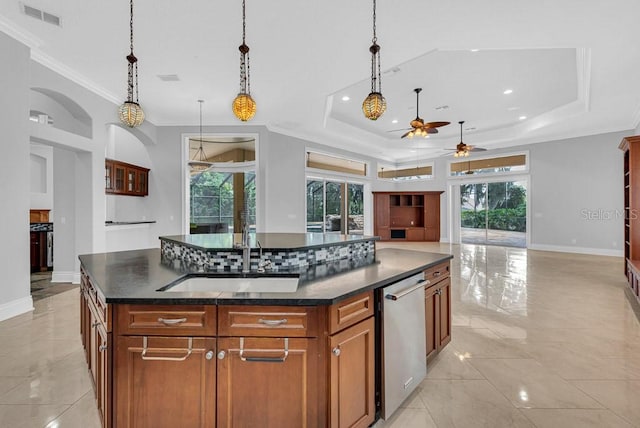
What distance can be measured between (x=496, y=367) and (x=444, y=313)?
547 millimetres

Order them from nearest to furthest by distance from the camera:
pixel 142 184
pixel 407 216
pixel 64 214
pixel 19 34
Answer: pixel 19 34, pixel 64 214, pixel 142 184, pixel 407 216

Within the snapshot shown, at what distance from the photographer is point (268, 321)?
4.54ft

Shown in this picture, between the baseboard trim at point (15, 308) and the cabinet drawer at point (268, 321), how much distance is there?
3.74 m

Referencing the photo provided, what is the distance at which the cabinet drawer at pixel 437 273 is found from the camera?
225cm

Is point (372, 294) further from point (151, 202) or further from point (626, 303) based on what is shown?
point (151, 202)

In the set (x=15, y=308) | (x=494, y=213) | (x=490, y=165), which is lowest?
(x=15, y=308)

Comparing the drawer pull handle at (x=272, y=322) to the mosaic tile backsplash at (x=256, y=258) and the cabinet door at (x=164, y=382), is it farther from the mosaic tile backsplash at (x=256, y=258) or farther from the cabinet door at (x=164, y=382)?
the mosaic tile backsplash at (x=256, y=258)

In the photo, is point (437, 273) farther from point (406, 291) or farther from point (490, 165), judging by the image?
point (490, 165)

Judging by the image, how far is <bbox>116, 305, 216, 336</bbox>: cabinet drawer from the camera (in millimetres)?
1382

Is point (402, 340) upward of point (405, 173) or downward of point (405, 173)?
downward

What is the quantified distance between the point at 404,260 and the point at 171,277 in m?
1.66

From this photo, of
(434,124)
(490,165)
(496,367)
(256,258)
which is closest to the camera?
(256,258)

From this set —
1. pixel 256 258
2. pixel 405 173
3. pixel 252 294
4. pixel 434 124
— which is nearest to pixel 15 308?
pixel 256 258

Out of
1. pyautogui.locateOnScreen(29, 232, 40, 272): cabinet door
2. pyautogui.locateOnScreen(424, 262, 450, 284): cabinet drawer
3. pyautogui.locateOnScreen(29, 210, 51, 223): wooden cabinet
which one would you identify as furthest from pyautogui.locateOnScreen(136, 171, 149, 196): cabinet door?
pyautogui.locateOnScreen(424, 262, 450, 284): cabinet drawer
